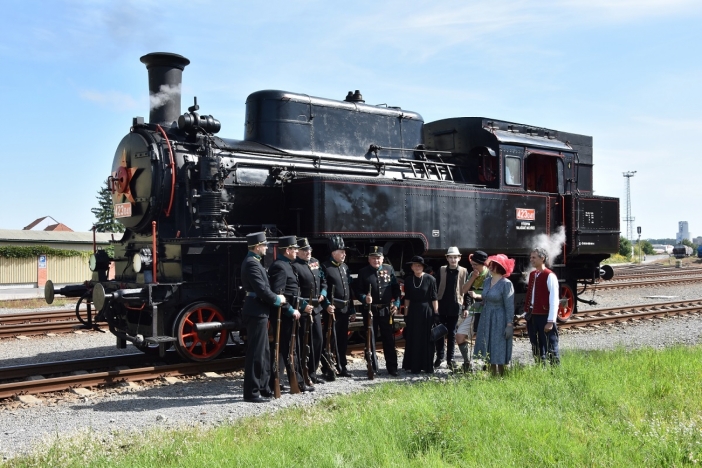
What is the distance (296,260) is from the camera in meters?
Answer: 7.66

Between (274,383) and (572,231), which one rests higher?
(572,231)

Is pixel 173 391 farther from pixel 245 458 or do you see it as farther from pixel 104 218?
pixel 104 218

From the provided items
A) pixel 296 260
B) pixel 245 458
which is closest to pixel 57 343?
pixel 296 260

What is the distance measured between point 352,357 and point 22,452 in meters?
4.98

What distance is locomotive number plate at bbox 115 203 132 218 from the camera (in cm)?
911

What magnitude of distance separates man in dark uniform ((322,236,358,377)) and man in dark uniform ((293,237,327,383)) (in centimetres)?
18

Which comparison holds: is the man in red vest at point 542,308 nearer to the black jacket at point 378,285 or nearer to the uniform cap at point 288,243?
the black jacket at point 378,285

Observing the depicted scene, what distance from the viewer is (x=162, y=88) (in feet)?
30.7

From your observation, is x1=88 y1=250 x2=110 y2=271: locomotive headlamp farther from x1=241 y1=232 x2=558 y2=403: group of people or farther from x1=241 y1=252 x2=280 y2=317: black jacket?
x1=241 y1=252 x2=280 y2=317: black jacket

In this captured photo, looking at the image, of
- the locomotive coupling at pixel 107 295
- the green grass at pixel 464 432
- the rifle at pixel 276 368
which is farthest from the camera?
the locomotive coupling at pixel 107 295

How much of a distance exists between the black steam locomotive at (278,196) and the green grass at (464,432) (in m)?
2.84

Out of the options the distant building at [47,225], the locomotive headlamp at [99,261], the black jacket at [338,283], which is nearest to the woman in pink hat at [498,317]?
the black jacket at [338,283]

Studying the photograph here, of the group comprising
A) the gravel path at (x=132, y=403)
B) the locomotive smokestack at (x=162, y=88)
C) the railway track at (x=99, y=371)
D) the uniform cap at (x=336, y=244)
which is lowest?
the gravel path at (x=132, y=403)

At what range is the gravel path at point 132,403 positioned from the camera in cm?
573
